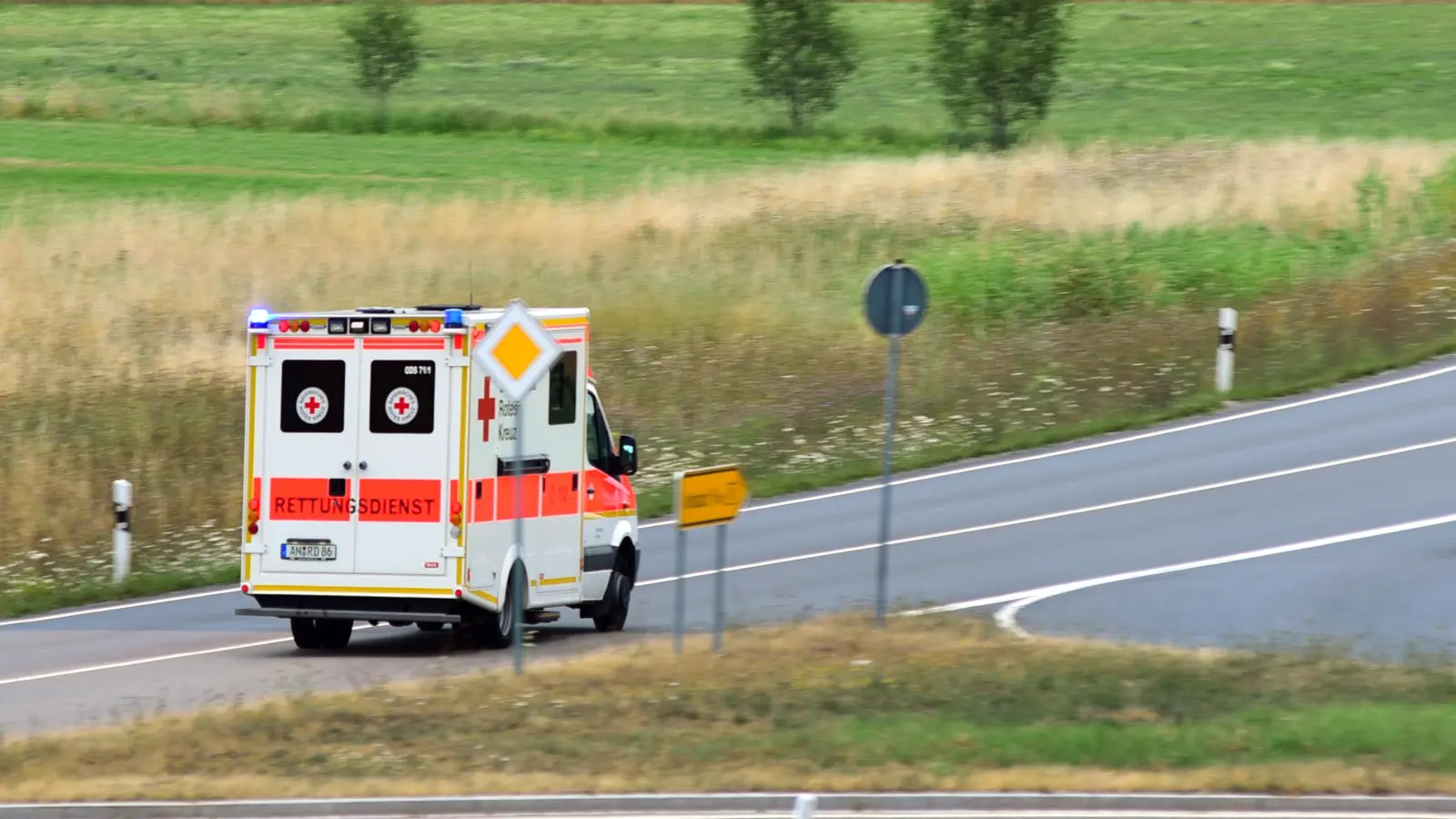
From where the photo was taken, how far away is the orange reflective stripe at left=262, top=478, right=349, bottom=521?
54.6 ft

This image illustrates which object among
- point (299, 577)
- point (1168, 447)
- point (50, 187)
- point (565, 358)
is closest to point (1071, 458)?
point (1168, 447)

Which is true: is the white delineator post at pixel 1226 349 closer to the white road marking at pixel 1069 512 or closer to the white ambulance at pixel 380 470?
the white road marking at pixel 1069 512

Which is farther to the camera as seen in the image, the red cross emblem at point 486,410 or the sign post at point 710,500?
the red cross emblem at point 486,410

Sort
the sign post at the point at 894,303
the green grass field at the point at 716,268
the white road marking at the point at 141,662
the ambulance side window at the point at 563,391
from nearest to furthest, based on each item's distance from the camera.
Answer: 1. the white road marking at the point at 141,662
2. the sign post at the point at 894,303
3. the ambulance side window at the point at 563,391
4. the green grass field at the point at 716,268

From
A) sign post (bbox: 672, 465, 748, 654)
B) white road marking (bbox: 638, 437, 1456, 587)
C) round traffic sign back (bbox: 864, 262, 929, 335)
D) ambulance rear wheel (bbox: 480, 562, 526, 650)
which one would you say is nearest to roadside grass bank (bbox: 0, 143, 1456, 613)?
white road marking (bbox: 638, 437, 1456, 587)

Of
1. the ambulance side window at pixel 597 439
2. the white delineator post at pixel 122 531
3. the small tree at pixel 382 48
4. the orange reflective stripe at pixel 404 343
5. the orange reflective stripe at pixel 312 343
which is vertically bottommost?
the white delineator post at pixel 122 531

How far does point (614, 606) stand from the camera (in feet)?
60.4

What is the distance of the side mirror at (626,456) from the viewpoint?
60.2ft

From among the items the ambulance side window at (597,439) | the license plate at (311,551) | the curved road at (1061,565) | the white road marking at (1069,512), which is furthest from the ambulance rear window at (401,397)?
the white road marking at (1069,512)

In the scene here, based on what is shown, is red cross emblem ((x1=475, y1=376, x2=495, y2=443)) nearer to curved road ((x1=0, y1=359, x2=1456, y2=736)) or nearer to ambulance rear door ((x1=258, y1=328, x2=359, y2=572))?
ambulance rear door ((x1=258, y1=328, x2=359, y2=572))

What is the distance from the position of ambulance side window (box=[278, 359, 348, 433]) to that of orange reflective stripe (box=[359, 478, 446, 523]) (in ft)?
1.77

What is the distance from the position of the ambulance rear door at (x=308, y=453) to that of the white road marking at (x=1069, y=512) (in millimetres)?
4558

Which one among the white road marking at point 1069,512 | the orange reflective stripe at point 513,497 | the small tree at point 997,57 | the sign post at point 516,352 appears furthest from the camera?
the small tree at point 997,57

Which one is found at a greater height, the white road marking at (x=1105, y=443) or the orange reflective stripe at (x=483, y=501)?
the orange reflective stripe at (x=483, y=501)
